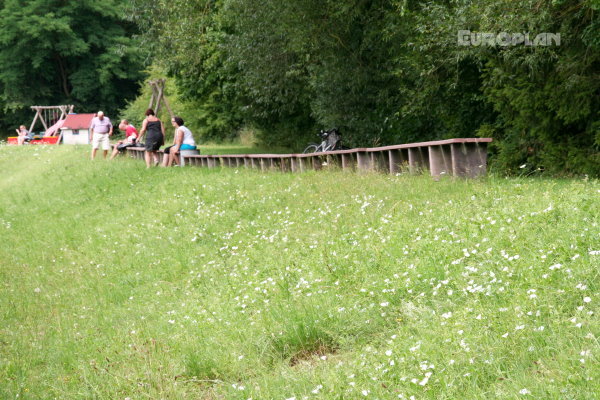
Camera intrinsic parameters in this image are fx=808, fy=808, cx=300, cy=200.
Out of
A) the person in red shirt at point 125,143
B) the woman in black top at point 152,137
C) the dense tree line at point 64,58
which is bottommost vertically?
the person in red shirt at point 125,143

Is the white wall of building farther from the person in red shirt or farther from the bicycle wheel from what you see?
the bicycle wheel

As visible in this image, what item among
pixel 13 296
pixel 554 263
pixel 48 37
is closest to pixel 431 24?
pixel 13 296

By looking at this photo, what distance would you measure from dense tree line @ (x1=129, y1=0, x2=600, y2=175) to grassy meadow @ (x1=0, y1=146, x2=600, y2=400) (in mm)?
4517

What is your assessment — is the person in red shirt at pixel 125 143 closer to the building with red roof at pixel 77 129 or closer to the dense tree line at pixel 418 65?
the dense tree line at pixel 418 65

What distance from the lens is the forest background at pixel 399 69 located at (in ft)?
50.6

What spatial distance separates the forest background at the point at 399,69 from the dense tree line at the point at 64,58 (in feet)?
93.5

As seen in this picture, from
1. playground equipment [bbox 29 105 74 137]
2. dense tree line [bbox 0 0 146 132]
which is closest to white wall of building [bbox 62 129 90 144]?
playground equipment [bbox 29 105 74 137]

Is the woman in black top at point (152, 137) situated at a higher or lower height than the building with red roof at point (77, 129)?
higher

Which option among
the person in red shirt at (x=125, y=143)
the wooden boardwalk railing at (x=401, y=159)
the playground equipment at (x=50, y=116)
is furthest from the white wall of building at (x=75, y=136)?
the wooden boardwalk railing at (x=401, y=159)

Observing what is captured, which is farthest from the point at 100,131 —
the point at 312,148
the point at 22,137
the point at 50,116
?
the point at 50,116

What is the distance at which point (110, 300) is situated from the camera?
11.0 metres

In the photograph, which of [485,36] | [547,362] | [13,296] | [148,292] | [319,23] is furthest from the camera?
[319,23]

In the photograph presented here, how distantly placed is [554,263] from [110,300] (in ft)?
21.4

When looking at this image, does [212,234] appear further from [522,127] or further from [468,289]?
[522,127]
